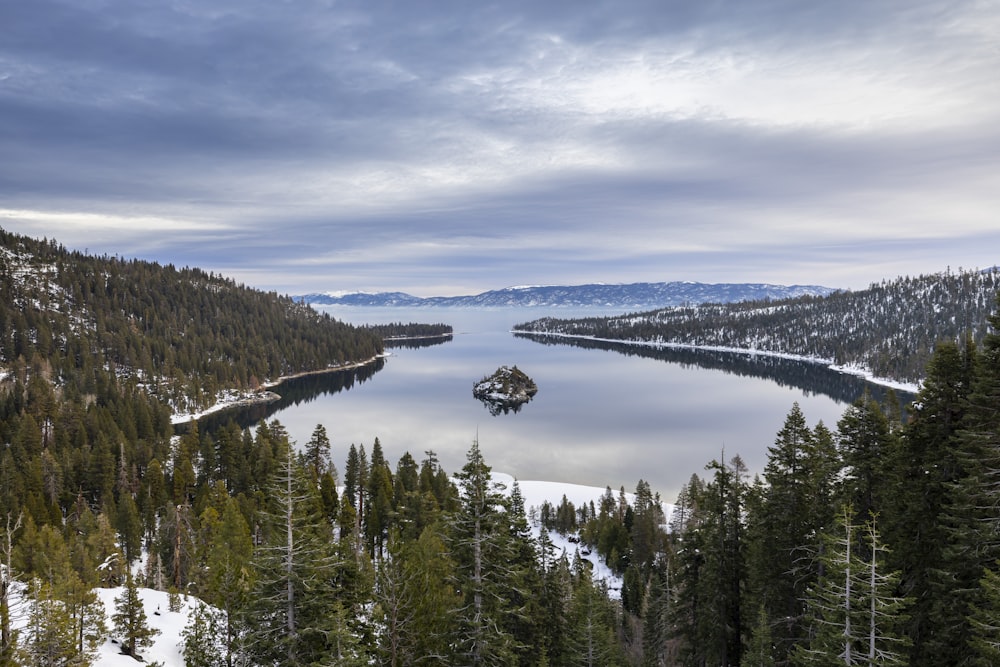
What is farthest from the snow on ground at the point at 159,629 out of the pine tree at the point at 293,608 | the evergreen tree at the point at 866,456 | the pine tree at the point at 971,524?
the evergreen tree at the point at 866,456

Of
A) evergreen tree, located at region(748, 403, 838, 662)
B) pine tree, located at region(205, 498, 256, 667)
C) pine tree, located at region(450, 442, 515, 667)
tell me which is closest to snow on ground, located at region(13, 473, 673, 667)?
pine tree, located at region(205, 498, 256, 667)

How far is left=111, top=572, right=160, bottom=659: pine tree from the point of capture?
3139 centimetres

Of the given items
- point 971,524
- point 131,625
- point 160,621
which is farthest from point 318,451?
point 971,524

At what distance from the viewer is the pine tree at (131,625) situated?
31.4 m

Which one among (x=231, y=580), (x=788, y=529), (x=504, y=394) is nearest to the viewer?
(x=231, y=580)

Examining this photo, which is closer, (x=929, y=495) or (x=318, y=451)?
(x=929, y=495)

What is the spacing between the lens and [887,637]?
13922mm

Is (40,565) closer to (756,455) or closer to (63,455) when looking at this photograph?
(63,455)

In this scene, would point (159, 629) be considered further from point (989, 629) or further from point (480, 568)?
point (989, 629)

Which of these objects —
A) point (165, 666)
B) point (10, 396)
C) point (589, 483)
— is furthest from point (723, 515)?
point (10, 396)

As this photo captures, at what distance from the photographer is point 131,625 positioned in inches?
1233

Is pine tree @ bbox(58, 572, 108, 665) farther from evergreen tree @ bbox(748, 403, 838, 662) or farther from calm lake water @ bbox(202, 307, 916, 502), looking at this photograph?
calm lake water @ bbox(202, 307, 916, 502)

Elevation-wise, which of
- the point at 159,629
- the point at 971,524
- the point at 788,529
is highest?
the point at 971,524

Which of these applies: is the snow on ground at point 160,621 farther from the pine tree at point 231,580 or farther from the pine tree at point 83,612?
the pine tree at point 231,580
